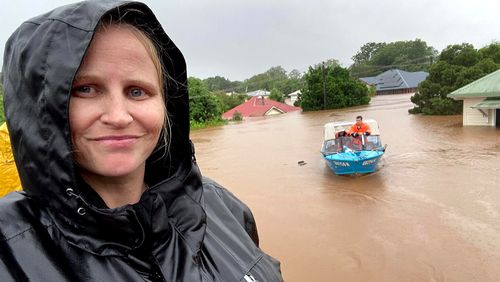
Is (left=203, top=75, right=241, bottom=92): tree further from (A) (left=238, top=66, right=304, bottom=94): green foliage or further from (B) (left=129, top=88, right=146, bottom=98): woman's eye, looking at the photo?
(B) (left=129, top=88, right=146, bottom=98): woman's eye

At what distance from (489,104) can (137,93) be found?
20852 millimetres

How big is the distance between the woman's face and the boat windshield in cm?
1097

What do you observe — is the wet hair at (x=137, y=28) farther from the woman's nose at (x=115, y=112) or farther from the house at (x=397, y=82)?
the house at (x=397, y=82)

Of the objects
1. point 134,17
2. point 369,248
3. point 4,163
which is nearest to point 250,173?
point 369,248

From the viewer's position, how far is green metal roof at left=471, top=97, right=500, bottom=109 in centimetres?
1778

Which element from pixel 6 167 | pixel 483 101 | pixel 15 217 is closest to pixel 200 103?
pixel 483 101

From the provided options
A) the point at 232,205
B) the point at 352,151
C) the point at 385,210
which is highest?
the point at 232,205

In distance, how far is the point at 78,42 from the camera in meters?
0.94

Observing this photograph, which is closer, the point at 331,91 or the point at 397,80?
the point at 331,91

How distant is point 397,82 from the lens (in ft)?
208

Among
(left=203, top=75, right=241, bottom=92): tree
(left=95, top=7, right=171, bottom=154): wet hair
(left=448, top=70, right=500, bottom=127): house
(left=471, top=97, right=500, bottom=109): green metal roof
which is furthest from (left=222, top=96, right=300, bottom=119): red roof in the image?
(left=203, top=75, right=241, bottom=92): tree

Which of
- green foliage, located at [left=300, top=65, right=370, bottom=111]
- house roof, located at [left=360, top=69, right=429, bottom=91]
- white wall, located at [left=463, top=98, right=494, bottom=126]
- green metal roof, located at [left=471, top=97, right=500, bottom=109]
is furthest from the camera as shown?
house roof, located at [left=360, top=69, right=429, bottom=91]

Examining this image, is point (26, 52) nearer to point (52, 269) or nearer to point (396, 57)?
point (52, 269)

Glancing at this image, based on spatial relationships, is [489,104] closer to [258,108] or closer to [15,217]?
[15,217]
